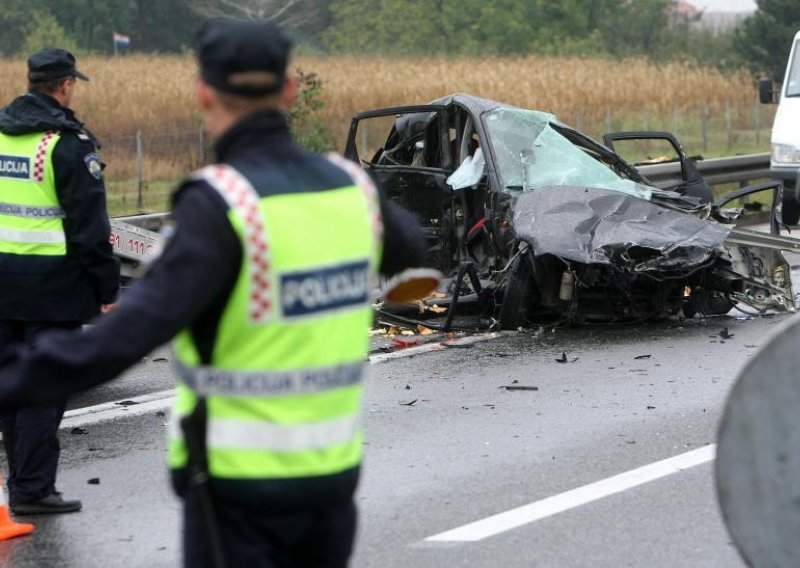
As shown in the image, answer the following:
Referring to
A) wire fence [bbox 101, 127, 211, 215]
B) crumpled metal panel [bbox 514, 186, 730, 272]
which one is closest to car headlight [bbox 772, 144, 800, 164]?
crumpled metal panel [bbox 514, 186, 730, 272]

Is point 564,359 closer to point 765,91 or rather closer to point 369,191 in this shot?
point 369,191

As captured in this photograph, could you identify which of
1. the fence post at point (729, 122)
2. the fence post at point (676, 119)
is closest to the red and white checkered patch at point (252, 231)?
the fence post at point (729, 122)

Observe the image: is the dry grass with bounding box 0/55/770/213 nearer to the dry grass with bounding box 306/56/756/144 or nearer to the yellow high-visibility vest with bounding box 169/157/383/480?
the dry grass with bounding box 306/56/756/144

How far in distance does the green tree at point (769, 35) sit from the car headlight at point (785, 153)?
31520mm

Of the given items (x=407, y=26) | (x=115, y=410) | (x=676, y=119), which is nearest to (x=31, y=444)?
(x=115, y=410)

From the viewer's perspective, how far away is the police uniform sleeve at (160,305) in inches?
112

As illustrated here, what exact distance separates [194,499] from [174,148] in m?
23.3

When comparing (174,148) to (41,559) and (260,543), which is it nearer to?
(41,559)

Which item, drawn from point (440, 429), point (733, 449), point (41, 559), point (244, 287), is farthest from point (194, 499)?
point (440, 429)

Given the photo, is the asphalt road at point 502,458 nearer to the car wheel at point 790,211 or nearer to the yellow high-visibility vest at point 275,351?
the yellow high-visibility vest at point 275,351

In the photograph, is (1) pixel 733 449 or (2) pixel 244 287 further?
(1) pixel 733 449

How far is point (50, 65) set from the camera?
5.96 m

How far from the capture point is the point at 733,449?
11.3 ft

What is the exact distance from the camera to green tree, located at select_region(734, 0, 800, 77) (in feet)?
155
